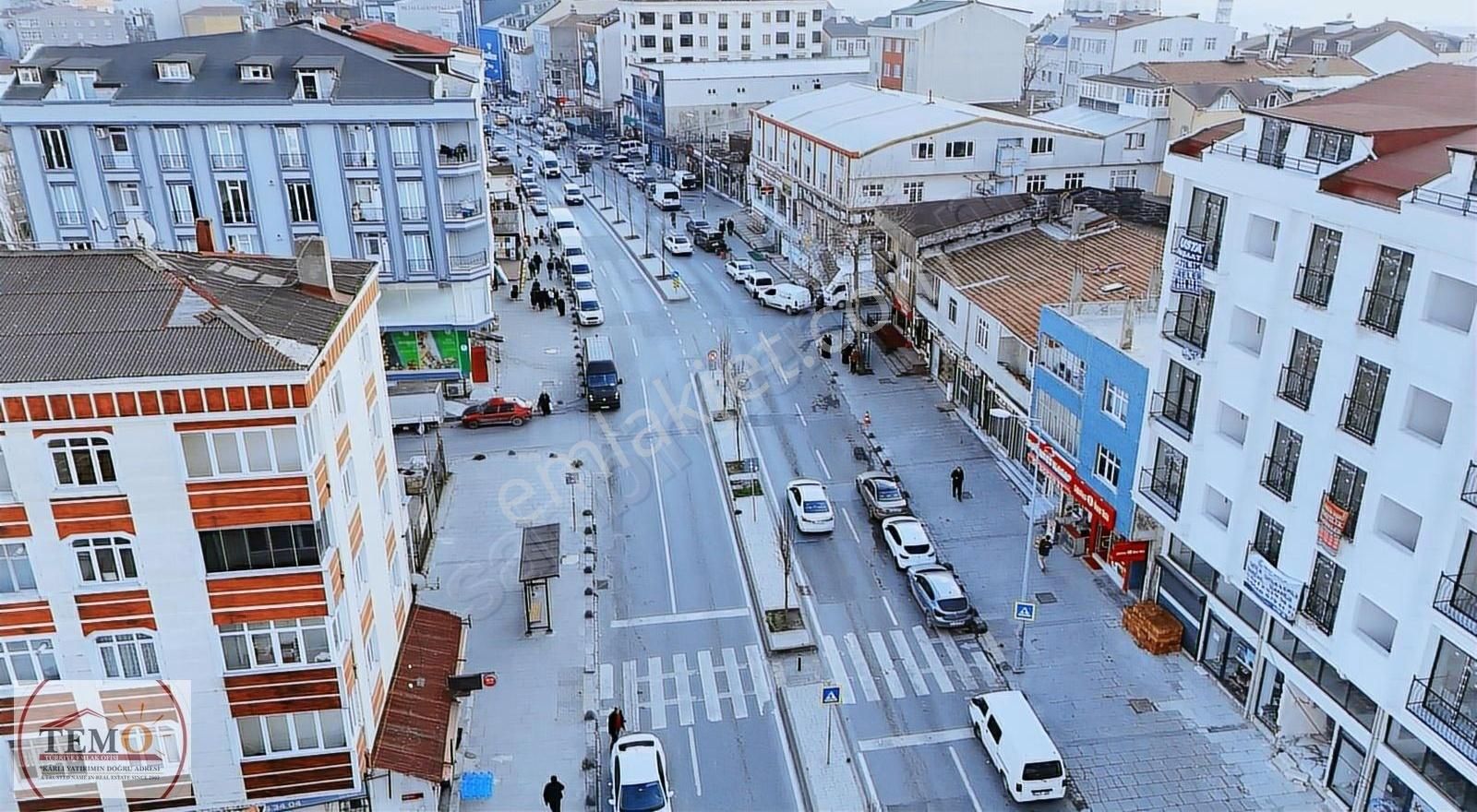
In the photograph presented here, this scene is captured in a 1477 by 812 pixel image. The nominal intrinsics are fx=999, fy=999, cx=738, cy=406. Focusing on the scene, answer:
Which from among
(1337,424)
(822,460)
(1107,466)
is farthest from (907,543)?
(1337,424)

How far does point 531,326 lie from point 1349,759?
50.2 metres

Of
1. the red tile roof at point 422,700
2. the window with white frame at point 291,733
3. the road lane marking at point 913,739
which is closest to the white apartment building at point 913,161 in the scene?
the road lane marking at point 913,739

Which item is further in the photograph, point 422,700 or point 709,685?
point 709,685

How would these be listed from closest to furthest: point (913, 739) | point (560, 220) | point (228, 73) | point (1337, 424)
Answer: point (1337, 424), point (913, 739), point (228, 73), point (560, 220)

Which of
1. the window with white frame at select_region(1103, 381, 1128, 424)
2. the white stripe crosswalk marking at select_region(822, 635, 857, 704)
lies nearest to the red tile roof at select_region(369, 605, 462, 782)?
the white stripe crosswalk marking at select_region(822, 635, 857, 704)

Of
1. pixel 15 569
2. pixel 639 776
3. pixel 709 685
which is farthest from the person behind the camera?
pixel 709 685

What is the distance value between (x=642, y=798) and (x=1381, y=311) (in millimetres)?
21502

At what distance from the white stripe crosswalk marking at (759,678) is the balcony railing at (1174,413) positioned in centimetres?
1479

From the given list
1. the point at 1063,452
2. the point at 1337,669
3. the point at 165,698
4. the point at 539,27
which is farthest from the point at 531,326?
the point at 539,27

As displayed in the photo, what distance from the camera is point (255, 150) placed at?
45.9 m

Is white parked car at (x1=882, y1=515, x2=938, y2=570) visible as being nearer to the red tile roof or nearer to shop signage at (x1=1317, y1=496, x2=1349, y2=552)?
shop signage at (x1=1317, y1=496, x2=1349, y2=552)

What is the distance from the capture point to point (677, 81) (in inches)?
4242

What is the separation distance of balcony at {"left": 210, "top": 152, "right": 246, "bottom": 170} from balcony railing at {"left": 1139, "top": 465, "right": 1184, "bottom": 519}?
4075cm

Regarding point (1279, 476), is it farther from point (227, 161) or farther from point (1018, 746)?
point (227, 161)
